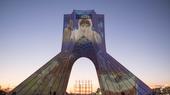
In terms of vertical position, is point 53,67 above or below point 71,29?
below

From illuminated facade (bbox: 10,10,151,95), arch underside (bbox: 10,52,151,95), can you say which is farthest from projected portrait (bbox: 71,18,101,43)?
arch underside (bbox: 10,52,151,95)

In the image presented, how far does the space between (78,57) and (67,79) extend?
162 inches

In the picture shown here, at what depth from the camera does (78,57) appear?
35906mm

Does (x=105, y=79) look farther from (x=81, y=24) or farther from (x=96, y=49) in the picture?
(x=81, y=24)

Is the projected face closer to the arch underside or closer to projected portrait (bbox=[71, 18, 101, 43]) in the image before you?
projected portrait (bbox=[71, 18, 101, 43])

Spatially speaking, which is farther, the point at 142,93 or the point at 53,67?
the point at 53,67

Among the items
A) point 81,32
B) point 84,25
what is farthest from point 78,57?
point 84,25

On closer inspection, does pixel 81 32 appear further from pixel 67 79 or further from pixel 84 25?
pixel 67 79

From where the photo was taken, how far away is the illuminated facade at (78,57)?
30.0m

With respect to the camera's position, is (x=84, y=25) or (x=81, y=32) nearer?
(x=81, y=32)

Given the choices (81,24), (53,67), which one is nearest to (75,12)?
(81,24)

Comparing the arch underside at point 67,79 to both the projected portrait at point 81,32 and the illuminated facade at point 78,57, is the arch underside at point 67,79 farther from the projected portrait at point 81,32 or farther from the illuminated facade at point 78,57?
the projected portrait at point 81,32

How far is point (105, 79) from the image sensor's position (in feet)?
104

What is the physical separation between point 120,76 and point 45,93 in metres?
9.82
